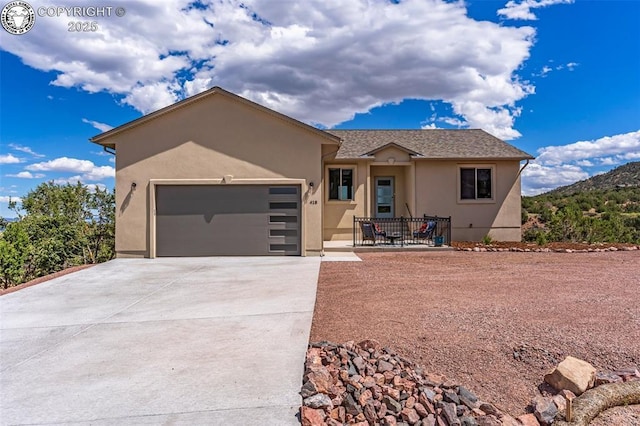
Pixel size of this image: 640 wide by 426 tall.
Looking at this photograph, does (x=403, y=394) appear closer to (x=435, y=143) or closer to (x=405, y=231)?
(x=405, y=231)

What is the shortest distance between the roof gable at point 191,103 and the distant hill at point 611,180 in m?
40.7

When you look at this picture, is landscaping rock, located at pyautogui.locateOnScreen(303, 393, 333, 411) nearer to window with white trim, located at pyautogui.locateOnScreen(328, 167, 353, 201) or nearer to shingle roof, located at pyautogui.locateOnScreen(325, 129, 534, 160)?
window with white trim, located at pyautogui.locateOnScreen(328, 167, 353, 201)

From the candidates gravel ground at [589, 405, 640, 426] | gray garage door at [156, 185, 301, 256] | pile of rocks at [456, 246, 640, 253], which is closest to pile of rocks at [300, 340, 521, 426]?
gravel ground at [589, 405, 640, 426]

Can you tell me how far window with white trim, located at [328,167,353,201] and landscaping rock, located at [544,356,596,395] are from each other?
1344cm

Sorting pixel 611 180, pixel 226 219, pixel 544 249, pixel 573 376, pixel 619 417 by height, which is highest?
pixel 611 180

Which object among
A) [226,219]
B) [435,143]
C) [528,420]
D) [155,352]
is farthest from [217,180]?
[528,420]

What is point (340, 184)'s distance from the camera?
1728cm

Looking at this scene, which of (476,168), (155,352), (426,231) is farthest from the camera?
(476,168)

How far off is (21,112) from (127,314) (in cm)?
1337

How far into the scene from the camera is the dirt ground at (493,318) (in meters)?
4.16

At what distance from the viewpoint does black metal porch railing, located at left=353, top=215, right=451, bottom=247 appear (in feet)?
49.1

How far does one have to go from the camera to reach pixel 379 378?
12.0 feet

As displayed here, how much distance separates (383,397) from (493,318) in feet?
9.76

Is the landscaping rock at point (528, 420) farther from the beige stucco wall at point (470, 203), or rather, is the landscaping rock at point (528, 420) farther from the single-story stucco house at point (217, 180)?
the beige stucco wall at point (470, 203)
